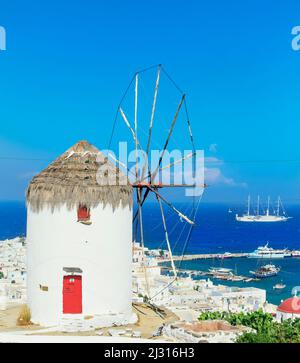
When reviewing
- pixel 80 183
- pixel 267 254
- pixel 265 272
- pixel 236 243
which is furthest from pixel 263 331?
pixel 236 243

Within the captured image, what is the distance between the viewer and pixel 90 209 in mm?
13023

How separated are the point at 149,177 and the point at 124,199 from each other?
1114mm

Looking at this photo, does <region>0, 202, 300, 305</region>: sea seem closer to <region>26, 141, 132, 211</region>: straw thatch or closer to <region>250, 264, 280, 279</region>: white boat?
<region>250, 264, 280, 279</region>: white boat

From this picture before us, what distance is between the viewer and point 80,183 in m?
13.1

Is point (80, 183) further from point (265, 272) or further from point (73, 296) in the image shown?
point (265, 272)

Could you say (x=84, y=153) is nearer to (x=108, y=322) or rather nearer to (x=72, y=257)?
(x=72, y=257)

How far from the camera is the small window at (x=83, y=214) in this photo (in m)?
13.0

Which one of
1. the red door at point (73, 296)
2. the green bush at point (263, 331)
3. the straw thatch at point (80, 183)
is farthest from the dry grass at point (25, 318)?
the green bush at point (263, 331)

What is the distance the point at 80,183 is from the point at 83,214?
692 millimetres

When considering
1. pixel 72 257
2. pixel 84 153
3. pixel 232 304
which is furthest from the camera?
pixel 232 304

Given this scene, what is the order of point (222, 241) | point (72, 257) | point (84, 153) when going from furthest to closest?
point (222, 241)
point (84, 153)
point (72, 257)

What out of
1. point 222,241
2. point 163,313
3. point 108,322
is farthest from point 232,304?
point 222,241

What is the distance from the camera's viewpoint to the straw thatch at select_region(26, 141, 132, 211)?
42.6 ft

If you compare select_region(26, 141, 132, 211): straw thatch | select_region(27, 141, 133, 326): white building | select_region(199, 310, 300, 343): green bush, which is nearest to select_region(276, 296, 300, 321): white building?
select_region(199, 310, 300, 343): green bush
